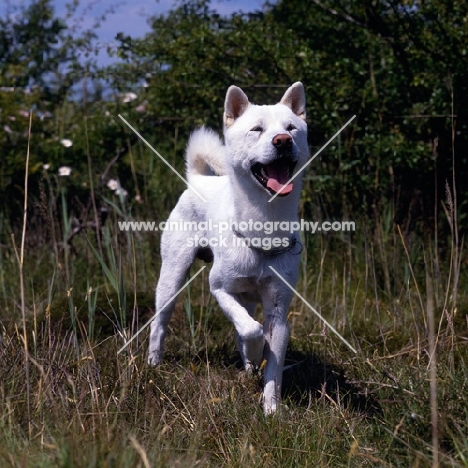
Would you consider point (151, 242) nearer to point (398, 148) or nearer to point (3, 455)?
point (398, 148)

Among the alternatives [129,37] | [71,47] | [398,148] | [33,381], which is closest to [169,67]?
[129,37]

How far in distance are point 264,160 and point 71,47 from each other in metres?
6.32

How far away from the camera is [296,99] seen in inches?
158

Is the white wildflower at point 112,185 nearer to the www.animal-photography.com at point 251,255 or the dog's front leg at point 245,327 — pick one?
the www.animal-photography.com at point 251,255

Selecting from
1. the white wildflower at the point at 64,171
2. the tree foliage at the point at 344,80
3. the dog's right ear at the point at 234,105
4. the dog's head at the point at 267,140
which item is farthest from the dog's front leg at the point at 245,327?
the white wildflower at the point at 64,171

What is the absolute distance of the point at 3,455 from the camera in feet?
8.13

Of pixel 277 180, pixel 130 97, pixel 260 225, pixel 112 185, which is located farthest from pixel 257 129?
pixel 130 97

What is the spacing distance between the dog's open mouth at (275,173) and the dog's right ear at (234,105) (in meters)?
0.45

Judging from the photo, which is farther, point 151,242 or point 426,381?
point 151,242

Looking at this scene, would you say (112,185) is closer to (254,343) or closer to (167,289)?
(167,289)

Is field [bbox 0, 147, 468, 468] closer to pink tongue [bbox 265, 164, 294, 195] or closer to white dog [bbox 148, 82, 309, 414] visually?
white dog [bbox 148, 82, 309, 414]

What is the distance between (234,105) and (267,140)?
492 millimetres

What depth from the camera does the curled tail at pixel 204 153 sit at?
179 inches

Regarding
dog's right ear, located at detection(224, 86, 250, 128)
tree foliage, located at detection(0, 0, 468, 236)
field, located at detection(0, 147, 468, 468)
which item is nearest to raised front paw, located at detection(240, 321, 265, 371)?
field, located at detection(0, 147, 468, 468)
